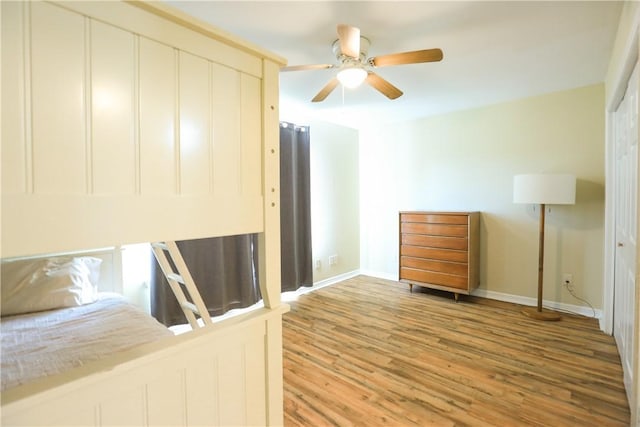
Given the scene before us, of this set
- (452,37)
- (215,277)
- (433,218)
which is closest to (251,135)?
(452,37)

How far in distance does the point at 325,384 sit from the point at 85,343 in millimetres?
1392

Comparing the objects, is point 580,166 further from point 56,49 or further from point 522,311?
point 56,49

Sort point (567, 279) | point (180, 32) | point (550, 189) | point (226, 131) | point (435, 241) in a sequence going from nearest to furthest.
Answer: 1. point (180, 32)
2. point (226, 131)
3. point (550, 189)
4. point (567, 279)
5. point (435, 241)

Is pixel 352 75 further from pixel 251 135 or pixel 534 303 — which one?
pixel 534 303

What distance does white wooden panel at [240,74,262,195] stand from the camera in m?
1.02

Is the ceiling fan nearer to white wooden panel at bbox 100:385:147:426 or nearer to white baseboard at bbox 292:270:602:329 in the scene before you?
white wooden panel at bbox 100:385:147:426

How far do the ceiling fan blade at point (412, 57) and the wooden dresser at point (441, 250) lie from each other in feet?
6.70

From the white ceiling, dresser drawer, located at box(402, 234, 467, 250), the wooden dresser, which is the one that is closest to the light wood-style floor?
the wooden dresser

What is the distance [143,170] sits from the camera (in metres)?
0.80

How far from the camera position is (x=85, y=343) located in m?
1.48

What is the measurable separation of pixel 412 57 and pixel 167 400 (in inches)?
81.3

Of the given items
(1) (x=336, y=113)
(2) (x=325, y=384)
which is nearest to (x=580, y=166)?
(1) (x=336, y=113)

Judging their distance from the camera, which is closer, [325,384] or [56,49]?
[56,49]

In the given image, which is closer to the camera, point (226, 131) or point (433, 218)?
point (226, 131)
